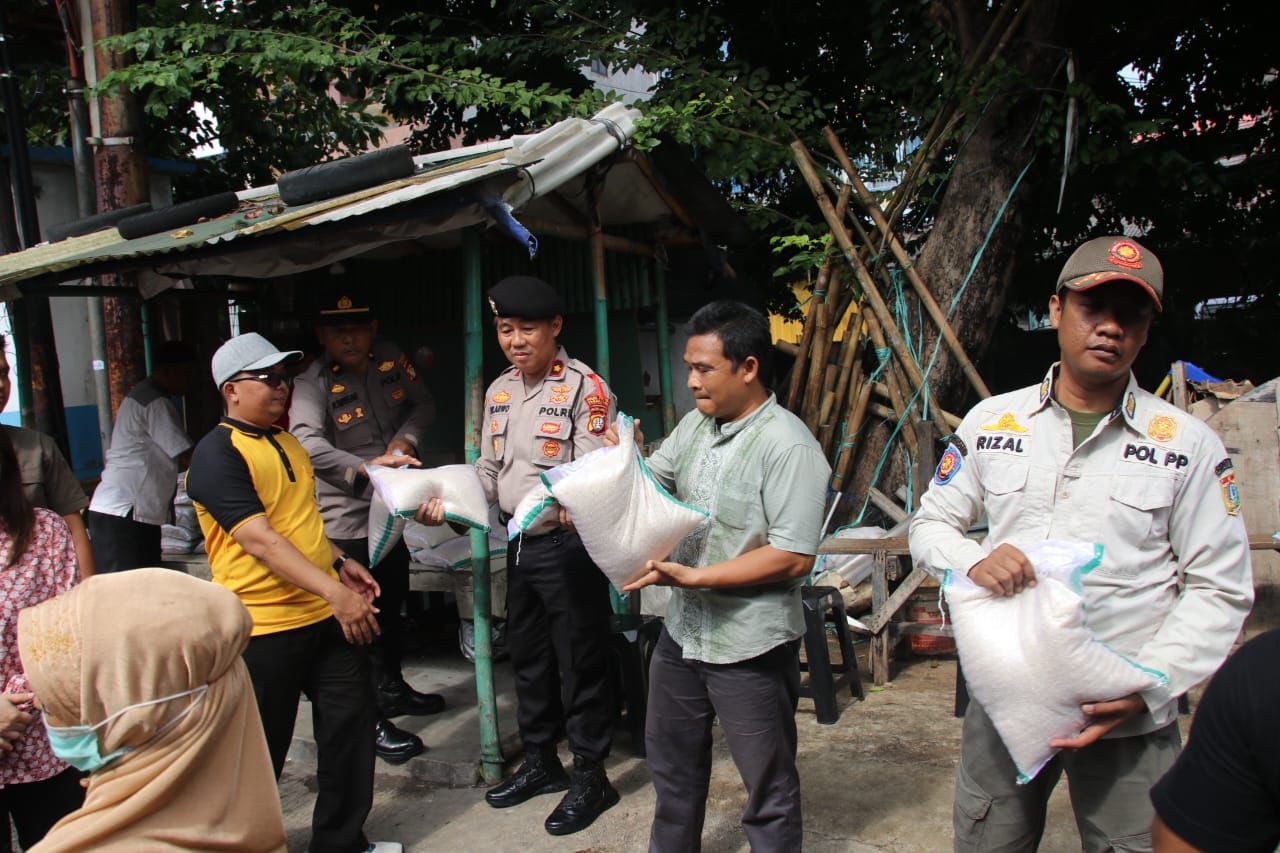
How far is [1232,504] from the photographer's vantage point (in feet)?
6.54

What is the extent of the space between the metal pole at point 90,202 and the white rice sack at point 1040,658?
544 cm

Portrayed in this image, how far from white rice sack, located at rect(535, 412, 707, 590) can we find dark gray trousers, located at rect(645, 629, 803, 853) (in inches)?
12.5

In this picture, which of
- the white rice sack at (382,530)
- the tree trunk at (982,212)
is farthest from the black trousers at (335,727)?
the tree trunk at (982,212)

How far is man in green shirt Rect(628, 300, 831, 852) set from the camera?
2.53m

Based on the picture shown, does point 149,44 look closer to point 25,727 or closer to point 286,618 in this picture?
point 286,618

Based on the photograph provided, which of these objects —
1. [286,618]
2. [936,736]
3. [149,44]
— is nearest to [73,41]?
[149,44]

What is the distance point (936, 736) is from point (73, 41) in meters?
6.80

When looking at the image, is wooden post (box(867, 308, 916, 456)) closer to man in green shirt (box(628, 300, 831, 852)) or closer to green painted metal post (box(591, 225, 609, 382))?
green painted metal post (box(591, 225, 609, 382))

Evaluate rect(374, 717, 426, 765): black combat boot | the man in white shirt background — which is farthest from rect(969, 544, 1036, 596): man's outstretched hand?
the man in white shirt background

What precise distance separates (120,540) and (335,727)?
242 cm

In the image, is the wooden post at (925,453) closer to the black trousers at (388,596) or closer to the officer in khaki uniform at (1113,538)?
the black trousers at (388,596)

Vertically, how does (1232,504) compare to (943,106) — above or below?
below

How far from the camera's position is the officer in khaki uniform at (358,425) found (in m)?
4.01

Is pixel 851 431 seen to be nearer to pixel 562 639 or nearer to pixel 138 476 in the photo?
pixel 562 639
